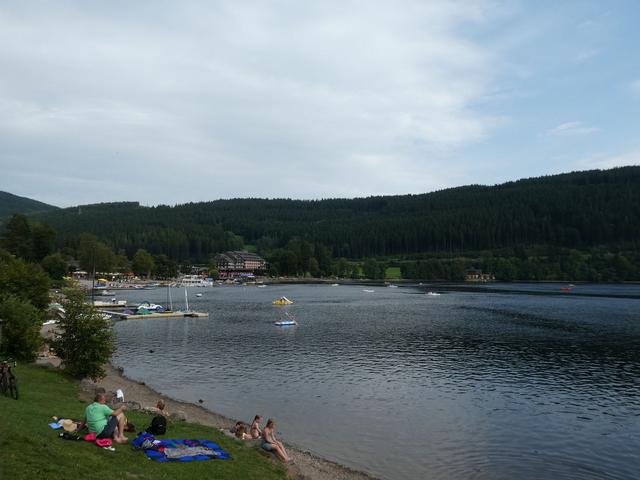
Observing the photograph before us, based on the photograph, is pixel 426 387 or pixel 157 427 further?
pixel 426 387

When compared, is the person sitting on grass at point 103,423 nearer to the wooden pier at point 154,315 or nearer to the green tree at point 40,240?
the wooden pier at point 154,315

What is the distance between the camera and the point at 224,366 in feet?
175

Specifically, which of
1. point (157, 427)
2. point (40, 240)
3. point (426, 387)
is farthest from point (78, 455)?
point (40, 240)

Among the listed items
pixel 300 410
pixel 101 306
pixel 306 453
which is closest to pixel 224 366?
pixel 300 410

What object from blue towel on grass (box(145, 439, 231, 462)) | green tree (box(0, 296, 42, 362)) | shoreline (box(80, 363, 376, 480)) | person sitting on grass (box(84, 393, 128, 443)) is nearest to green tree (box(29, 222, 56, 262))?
shoreline (box(80, 363, 376, 480))

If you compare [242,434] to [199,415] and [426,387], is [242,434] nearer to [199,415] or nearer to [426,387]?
[199,415]

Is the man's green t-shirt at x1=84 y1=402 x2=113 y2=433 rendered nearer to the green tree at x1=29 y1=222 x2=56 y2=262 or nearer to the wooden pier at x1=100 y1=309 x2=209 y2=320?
the wooden pier at x1=100 y1=309 x2=209 y2=320

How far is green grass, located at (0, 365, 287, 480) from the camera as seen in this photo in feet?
49.9

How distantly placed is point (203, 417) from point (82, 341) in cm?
1113

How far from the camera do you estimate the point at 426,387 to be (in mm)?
44500

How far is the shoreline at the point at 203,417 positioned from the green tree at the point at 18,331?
525cm

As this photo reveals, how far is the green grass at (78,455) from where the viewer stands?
1522cm

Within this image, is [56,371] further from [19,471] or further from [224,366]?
[19,471]

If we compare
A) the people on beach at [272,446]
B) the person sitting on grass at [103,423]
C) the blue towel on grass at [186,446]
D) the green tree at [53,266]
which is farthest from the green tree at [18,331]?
the green tree at [53,266]
